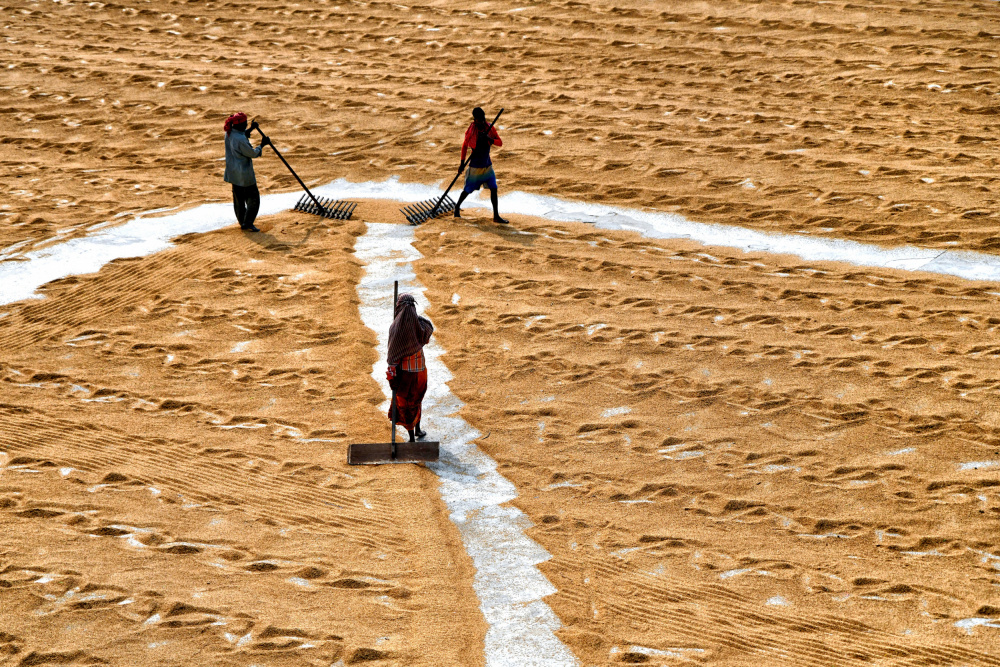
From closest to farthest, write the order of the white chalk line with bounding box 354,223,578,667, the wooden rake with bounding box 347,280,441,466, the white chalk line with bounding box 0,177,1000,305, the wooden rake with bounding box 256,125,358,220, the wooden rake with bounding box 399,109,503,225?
the white chalk line with bounding box 354,223,578,667
the wooden rake with bounding box 347,280,441,466
the white chalk line with bounding box 0,177,1000,305
the wooden rake with bounding box 399,109,503,225
the wooden rake with bounding box 256,125,358,220

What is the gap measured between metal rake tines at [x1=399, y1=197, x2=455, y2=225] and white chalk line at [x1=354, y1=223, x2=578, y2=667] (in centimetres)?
265

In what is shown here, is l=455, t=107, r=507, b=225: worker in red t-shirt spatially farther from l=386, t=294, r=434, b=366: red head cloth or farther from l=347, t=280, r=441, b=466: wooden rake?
l=386, t=294, r=434, b=366: red head cloth

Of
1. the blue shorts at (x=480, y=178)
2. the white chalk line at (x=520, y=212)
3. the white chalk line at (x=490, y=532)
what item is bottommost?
the white chalk line at (x=490, y=532)

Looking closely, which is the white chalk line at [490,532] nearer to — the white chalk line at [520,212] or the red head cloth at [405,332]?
the red head cloth at [405,332]

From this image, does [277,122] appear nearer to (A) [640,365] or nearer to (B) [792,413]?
(A) [640,365]

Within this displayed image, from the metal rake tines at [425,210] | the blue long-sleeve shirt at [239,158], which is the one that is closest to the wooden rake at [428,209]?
the metal rake tines at [425,210]

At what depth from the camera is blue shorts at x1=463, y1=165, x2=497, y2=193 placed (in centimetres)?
1385

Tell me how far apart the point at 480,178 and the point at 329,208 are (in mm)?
2295

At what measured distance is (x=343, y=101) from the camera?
17828 millimetres

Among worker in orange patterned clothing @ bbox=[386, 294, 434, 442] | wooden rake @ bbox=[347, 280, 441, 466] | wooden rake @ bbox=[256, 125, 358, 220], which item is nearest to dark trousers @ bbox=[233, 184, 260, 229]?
wooden rake @ bbox=[256, 125, 358, 220]

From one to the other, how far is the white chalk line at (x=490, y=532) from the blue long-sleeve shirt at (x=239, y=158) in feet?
9.76

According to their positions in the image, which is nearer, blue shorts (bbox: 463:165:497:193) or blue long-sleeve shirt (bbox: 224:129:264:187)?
blue long-sleeve shirt (bbox: 224:129:264:187)

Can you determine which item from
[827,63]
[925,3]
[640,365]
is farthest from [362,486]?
[925,3]

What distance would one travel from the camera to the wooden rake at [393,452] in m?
8.88
